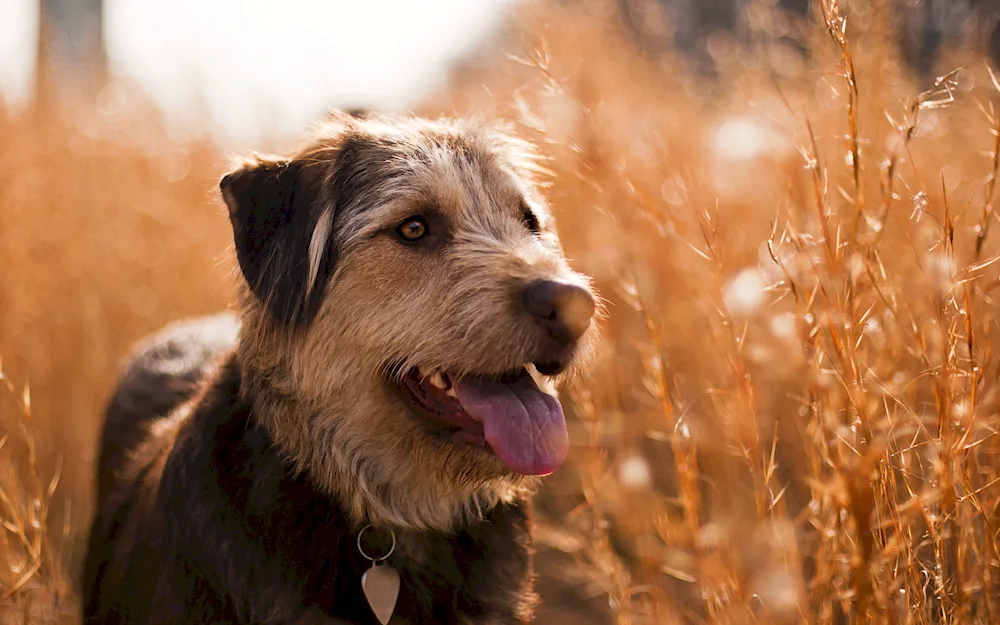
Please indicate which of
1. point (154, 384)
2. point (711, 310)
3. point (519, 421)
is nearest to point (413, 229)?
point (519, 421)

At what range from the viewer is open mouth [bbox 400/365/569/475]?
217 centimetres

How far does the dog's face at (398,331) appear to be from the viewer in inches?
86.5

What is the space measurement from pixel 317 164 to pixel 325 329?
1.75 ft

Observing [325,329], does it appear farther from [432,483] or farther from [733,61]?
[733,61]

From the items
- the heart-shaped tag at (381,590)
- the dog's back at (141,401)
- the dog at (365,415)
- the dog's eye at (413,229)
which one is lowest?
the dog's back at (141,401)

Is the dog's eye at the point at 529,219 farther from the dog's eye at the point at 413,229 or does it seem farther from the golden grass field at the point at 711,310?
the dog's eye at the point at 413,229

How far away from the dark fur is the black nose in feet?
2.23

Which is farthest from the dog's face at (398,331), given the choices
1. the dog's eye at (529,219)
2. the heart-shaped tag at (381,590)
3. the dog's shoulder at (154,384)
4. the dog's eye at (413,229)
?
the dog's shoulder at (154,384)

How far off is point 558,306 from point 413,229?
580mm

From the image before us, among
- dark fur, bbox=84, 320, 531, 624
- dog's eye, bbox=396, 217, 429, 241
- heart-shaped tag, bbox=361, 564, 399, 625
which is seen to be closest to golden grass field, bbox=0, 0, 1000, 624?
dark fur, bbox=84, 320, 531, 624

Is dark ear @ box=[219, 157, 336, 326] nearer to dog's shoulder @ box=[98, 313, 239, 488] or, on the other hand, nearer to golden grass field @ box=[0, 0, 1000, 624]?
golden grass field @ box=[0, 0, 1000, 624]

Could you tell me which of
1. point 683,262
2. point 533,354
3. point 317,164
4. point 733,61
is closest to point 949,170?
point 733,61

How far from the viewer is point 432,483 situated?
2.34m

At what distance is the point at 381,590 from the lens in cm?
209
